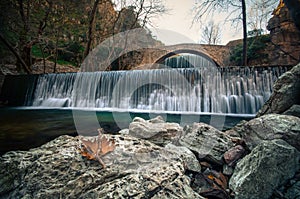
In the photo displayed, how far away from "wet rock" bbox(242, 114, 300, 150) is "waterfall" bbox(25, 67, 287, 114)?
16.7 ft

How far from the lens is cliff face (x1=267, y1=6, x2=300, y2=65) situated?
13.0 meters

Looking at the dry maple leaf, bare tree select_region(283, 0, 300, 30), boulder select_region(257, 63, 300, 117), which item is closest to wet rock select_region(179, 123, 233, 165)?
the dry maple leaf

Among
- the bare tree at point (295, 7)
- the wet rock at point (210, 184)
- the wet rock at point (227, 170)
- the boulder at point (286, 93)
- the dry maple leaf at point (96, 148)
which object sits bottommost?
the wet rock at point (210, 184)

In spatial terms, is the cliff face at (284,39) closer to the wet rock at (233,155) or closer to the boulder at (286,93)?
the boulder at (286,93)

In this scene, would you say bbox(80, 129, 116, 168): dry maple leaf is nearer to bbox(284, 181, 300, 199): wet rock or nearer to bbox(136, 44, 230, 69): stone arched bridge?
bbox(284, 181, 300, 199): wet rock

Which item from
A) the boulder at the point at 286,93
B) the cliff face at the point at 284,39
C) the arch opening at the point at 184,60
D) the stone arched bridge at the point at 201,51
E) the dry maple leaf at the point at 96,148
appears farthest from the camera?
the arch opening at the point at 184,60

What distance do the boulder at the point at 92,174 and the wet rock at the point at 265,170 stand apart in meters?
0.52

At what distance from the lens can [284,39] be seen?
44.3ft

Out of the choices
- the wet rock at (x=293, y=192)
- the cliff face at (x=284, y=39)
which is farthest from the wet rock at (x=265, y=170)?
the cliff face at (x=284, y=39)

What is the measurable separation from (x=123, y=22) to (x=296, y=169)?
21576 millimetres

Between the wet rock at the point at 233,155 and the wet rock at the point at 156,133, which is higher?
the wet rock at the point at 156,133

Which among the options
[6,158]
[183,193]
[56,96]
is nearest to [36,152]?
[6,158]

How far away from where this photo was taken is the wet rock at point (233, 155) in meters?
1.84

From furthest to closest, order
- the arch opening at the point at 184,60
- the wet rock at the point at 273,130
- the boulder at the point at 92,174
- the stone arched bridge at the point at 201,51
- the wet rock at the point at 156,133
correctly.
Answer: the arch opening at the point at 184,60, the stone arched bridge at the point at 201,51, the wet rock at the point at 156,133, the wet rock at the point at 273,130, the boulder at the point at 92,174
